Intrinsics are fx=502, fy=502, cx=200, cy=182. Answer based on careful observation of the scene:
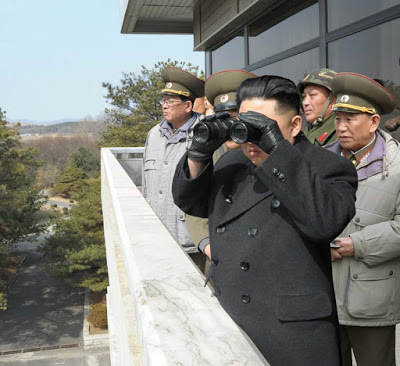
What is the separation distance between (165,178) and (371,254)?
70.1 inches

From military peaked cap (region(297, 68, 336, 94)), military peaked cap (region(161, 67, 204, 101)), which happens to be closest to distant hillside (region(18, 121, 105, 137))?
military peaked cap (region(161, 67, 204, 101))

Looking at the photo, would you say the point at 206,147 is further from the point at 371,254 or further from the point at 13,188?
the point at 13,188

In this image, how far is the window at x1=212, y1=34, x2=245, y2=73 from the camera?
975 cm

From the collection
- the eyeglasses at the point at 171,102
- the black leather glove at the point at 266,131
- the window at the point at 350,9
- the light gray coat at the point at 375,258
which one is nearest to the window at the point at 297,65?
the window at the point at 350,9

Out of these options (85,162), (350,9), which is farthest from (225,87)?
(85,162)

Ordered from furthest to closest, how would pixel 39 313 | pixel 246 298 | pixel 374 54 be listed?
1. pixel 39 313
2. pixel 374 54
3. pixel 246 298

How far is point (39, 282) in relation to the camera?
109 feet

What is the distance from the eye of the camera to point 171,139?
377 cm

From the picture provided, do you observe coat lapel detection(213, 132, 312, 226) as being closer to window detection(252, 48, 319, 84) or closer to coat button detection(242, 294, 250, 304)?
coat button detection(242, 294, 250, 304)

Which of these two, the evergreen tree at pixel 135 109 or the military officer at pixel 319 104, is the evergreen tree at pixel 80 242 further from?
the military officer at pixel 319 104

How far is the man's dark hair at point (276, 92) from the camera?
1665 millimetres

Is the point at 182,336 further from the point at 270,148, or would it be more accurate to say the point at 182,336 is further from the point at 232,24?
the point at 232,24

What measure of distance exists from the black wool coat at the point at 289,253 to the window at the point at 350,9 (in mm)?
3755

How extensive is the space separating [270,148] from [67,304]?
97.9ft
